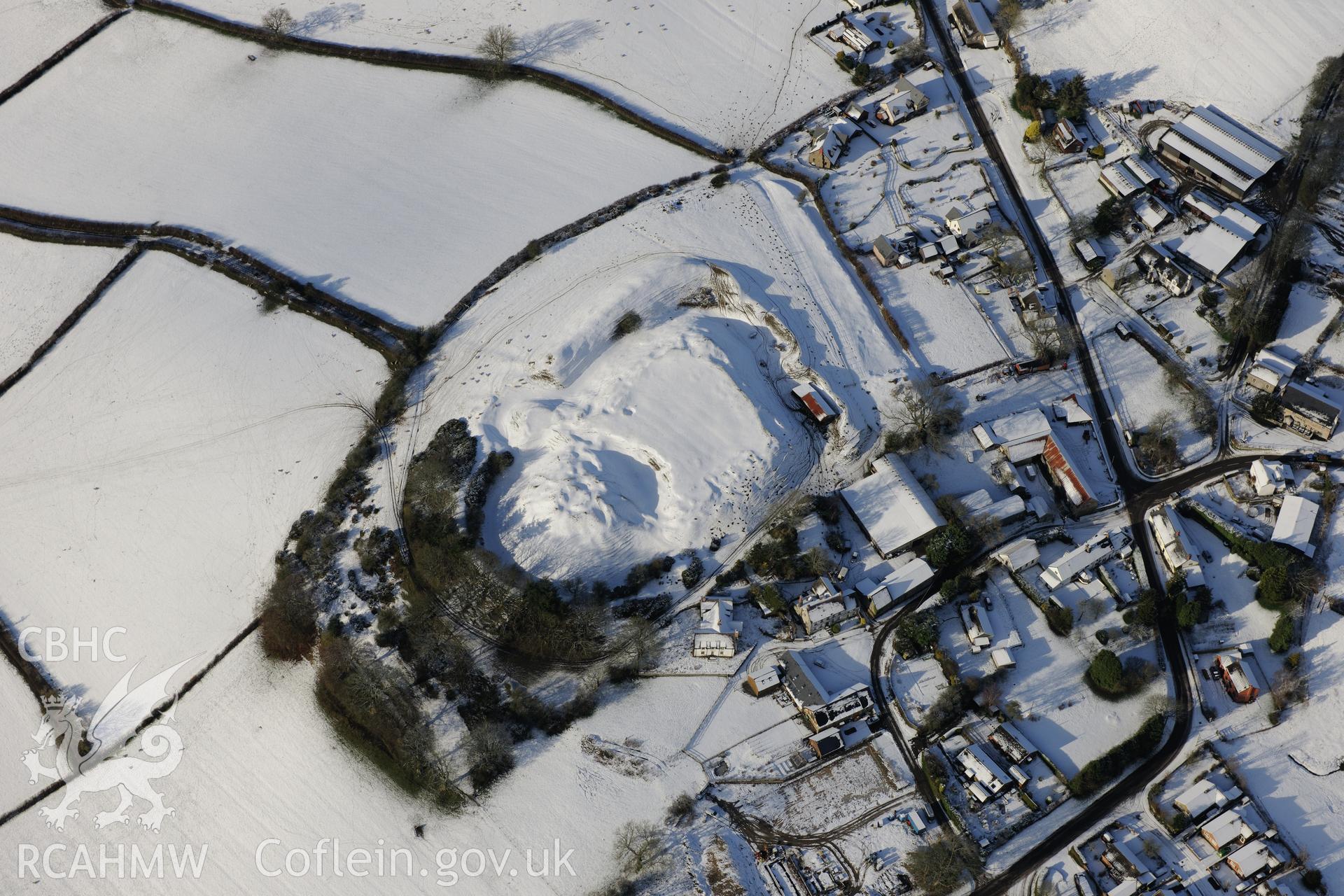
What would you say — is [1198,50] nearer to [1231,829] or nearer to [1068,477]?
[1068,477]

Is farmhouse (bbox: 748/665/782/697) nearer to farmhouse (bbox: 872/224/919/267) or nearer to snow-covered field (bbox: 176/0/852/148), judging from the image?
farmhouse (bbox: 872/224/919/267)

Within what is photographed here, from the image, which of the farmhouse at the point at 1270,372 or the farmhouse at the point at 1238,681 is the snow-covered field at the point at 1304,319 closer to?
the farmhouse at the point at 1270,372

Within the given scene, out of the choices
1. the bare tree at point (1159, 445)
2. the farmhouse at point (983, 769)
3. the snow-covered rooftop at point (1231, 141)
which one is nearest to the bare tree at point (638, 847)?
the farmhouse at point (983, 769)

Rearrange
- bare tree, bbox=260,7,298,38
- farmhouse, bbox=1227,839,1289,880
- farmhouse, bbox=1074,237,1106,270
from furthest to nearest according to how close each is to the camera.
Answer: bare tree, bbox=260,7,298,38
farmhouse, bbox=1074,237,1106,270
farmhouse, bbox=1227,839,1289,880

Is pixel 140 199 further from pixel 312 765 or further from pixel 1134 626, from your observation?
pixel 1134 626

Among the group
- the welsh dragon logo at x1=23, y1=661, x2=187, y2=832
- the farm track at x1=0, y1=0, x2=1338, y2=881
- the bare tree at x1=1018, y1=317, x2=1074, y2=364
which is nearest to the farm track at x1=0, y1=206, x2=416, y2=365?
the farm track at x1=0, y1=0, x2=1338, y2=881

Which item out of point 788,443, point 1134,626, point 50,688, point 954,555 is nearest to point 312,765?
point 50,688
